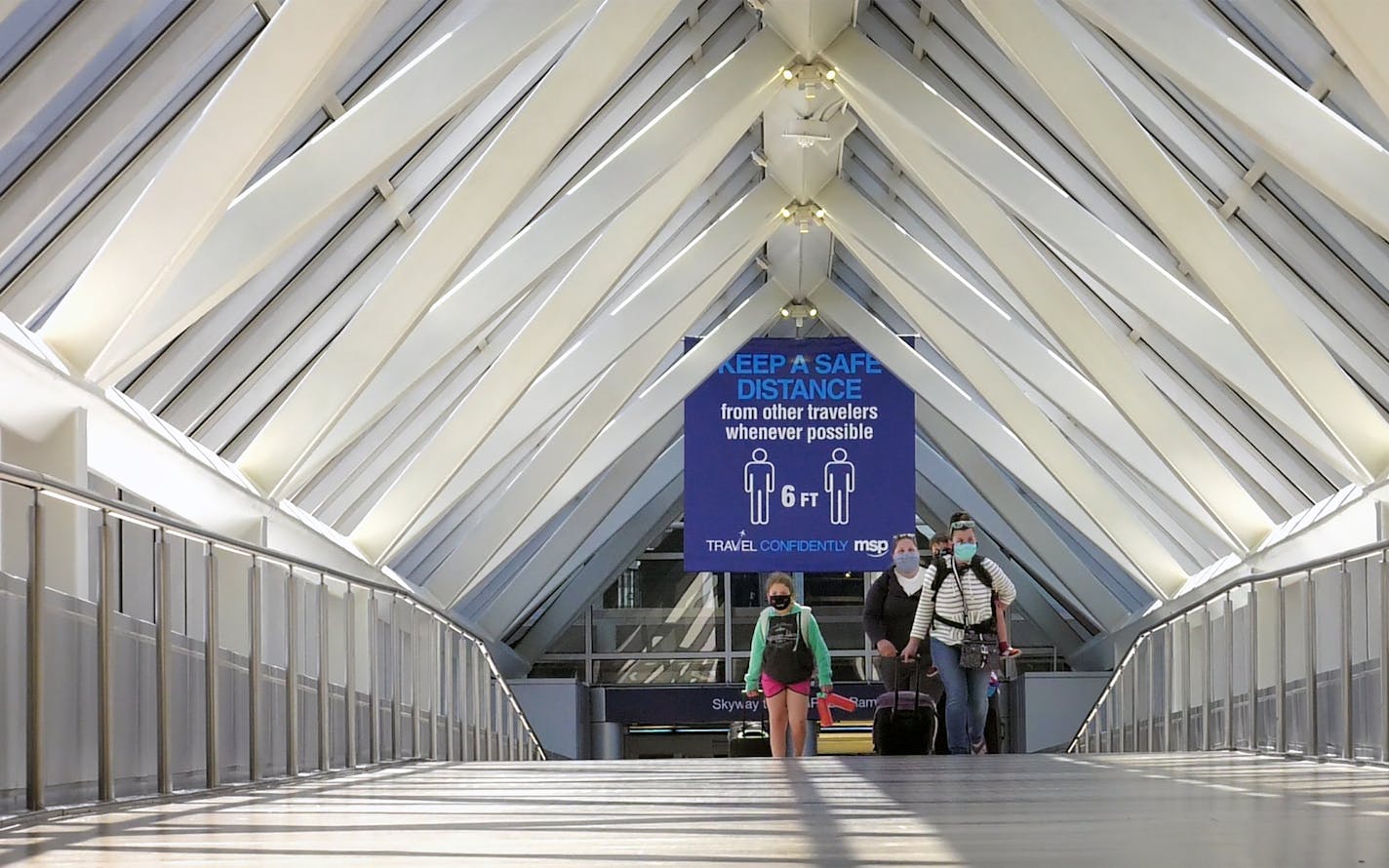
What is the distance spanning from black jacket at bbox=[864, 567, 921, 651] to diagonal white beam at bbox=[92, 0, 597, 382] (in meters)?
3.75

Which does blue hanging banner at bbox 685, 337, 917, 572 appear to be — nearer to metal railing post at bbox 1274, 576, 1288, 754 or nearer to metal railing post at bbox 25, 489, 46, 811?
metal railing post at bbox 1274, 576, 1288, 754

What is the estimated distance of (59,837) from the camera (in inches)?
181

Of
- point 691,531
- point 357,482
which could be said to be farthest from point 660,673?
point 357,482

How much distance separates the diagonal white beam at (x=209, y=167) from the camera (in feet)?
27.7

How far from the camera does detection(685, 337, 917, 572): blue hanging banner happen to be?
56.3ft

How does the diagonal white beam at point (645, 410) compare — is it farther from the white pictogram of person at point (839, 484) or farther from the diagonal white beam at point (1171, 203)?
the diagonal white beam at point (1171, 203)

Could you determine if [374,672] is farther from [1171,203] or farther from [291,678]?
[1171,203]

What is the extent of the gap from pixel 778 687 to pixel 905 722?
94 cm

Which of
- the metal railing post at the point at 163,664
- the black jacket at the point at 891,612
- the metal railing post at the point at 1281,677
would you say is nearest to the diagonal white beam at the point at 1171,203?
the metal railing post at the point at 1281,677

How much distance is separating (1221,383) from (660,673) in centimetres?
Result: 1575

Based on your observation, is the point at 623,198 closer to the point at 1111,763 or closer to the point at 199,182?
the point at 199,182

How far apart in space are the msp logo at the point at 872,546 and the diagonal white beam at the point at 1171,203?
6.17 meters

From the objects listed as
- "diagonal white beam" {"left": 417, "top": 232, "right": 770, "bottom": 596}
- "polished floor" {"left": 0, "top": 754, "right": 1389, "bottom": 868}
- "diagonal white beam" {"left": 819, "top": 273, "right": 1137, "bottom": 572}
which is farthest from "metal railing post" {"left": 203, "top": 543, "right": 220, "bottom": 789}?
"diagonal white beam" {"left": 819, "top": 273, "right": 1137, "bottom": 572}

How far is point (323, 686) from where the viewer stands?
29.3 ft
